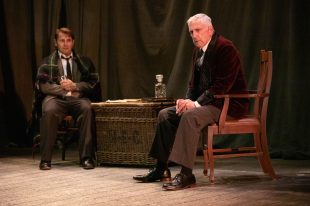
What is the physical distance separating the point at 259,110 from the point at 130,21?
259cm

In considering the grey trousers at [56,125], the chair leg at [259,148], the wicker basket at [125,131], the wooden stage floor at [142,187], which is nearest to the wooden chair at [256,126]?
the chair leg at [259,148]

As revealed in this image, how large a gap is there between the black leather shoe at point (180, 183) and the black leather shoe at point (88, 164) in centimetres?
139

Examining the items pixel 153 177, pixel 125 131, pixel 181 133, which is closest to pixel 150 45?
pixel 125 131

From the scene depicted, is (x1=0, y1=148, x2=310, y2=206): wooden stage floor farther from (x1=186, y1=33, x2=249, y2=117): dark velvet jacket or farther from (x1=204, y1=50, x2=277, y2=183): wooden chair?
(x1=186, y1=33, x2=249, y2=117): dark velvet jacket

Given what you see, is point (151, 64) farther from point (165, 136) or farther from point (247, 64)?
point (165, 136)

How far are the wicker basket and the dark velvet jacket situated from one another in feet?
2.63

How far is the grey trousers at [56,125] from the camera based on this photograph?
18.8 ft

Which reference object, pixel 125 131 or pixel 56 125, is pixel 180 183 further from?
pixel 56 125

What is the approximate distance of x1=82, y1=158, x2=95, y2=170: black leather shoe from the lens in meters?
5.60

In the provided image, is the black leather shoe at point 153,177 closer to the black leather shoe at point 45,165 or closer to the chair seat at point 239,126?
the chair seat at point 239,126

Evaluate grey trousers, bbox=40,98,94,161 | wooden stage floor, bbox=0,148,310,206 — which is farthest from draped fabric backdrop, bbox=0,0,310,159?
grey trousers, bbox=40,98,94,161

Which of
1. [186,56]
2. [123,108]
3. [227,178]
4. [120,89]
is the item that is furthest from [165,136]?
[120,89]

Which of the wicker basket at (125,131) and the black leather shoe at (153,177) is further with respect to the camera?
the wicker basket at (125,131)

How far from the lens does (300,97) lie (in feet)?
19.6
